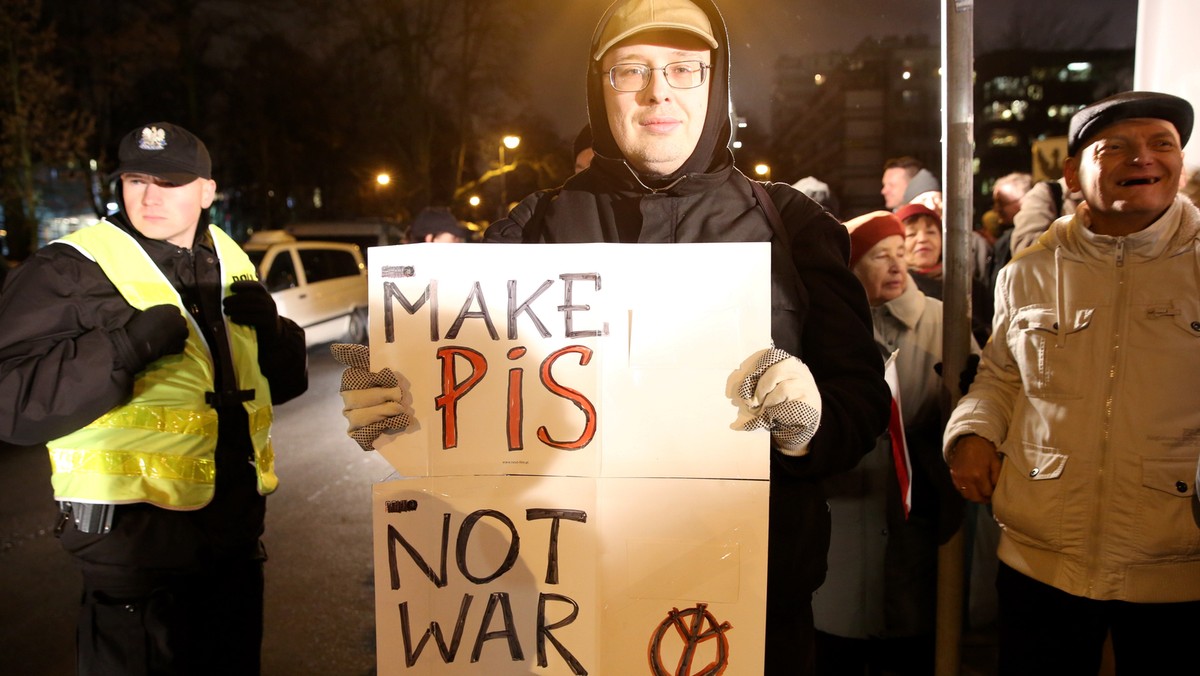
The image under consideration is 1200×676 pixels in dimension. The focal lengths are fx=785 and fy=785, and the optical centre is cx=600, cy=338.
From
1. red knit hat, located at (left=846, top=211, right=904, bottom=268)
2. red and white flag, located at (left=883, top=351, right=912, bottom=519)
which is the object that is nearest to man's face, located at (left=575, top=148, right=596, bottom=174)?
red knit hat, located at (left=846, top=211, right=904, bottom=268)

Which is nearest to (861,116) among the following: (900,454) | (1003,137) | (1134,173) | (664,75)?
(900,454)

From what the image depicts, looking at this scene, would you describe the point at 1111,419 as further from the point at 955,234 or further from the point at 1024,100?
the point at 1024,100

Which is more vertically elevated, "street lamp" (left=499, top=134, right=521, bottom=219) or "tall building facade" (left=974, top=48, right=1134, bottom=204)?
"tall building facade" (left=974, top=48, right=1134, bottom=204)

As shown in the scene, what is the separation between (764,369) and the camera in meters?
1.50

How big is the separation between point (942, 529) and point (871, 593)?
0.39 metres

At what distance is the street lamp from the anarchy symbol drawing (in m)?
25.5

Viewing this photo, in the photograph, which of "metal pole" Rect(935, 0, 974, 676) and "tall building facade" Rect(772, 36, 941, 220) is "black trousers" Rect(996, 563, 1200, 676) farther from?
"tall building facade" Rect(772, 36, 941, 220)

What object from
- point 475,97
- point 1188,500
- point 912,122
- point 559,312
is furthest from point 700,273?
point 912,122

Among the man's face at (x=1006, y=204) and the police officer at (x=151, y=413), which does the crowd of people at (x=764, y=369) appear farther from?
the man's face at (x=1006, y=204)

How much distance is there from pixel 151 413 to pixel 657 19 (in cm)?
193

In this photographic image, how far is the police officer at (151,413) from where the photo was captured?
2.27 meters

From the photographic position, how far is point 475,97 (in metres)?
24.9

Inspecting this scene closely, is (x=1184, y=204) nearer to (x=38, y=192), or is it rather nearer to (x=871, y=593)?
(x=871, y=593)

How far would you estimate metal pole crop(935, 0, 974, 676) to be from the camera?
102 inches
